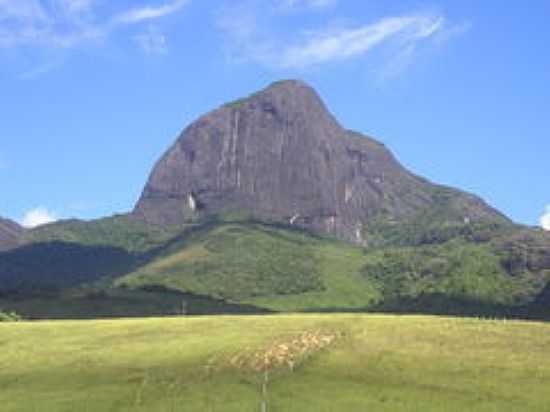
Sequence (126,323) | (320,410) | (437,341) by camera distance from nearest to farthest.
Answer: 1. (320,410)
2. (437,341)
3. (126,323)

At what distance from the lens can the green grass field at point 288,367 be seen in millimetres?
76125

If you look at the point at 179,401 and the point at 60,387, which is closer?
the point at 179,401

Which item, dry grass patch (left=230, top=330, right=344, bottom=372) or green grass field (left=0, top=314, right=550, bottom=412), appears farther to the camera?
dry grass patch (left=230, top=330, right=344, bottom=372)

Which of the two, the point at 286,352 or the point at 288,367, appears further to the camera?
the point at 286,352

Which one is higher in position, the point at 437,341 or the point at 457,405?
the point at 437,341

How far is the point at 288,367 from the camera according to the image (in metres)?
85.7

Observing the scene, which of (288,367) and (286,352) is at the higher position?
A: (286,352)

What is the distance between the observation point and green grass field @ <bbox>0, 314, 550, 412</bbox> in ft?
250

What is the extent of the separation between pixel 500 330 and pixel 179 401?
119ft

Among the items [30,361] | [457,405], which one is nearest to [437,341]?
[457,405]

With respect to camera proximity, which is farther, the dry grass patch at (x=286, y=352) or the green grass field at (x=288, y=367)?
the dry grass patch at (x=286, y=352)

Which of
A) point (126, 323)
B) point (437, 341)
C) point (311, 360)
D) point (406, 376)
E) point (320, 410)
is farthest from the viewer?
point (126, 323)

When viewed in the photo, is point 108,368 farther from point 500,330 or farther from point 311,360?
point 500,330

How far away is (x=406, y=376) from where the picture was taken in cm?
8250
